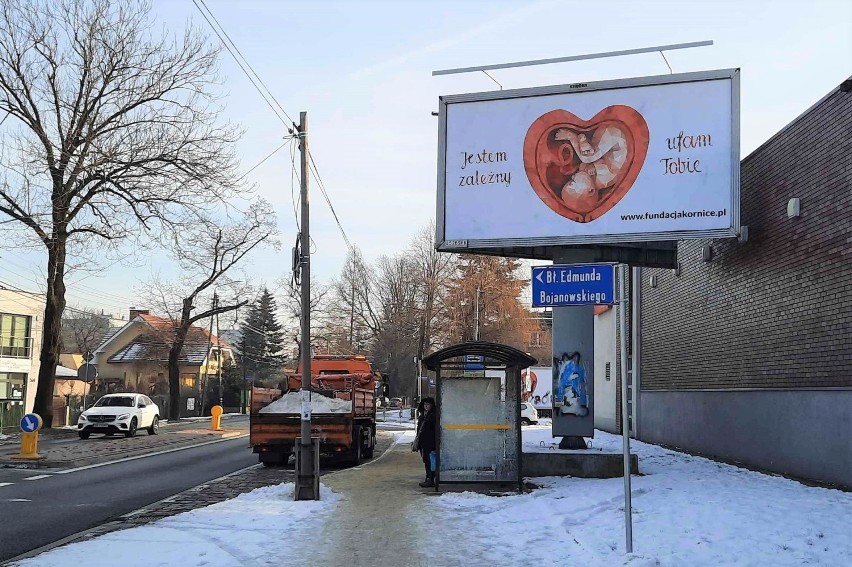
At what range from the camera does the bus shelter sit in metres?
13.9

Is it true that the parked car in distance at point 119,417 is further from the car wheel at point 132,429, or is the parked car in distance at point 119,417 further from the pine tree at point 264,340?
the pine tree at point 264,340

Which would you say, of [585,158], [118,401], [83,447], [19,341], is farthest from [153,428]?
[585,158]

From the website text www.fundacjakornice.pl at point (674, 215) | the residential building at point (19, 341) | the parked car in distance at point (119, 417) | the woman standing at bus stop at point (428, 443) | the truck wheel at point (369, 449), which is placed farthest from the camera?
the residential building at point (19, 341)

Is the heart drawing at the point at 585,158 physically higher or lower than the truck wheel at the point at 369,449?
higher

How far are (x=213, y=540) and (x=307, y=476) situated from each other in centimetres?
348

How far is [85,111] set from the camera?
1137 inches

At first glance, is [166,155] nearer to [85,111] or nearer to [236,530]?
[85,111]

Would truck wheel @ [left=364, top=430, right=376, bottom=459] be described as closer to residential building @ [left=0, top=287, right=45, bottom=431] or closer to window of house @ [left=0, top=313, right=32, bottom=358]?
residential building @ [left=0, top=287, right=45, bottom=431]

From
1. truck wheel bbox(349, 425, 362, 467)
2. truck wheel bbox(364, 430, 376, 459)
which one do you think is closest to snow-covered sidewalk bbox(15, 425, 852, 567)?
truck wheel bbox(349, 425, 362, 467)

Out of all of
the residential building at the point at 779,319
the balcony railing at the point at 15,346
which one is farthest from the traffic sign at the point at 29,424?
the balcony railing at the point at 15,346

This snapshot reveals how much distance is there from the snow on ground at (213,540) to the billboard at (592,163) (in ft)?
22.3

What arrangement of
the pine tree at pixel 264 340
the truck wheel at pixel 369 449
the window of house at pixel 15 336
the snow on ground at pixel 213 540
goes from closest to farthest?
the snow on ground at pixel 213 540, the truck wheel at pixel 369 449, the window of house at pixel 15 336, the pine tree at pixel 264 340

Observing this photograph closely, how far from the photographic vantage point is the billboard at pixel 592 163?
49.1ft

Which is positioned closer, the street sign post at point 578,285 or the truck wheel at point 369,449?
the street sign post at point 578,285
